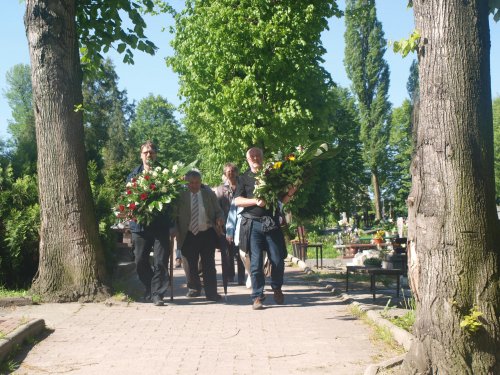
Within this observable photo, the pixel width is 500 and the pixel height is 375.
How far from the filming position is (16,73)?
245 ft


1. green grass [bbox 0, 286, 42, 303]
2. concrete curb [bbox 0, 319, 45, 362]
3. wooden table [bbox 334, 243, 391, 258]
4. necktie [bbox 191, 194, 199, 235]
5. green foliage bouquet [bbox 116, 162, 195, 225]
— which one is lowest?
concrete curb [bbox 0, 319, 45, 362]

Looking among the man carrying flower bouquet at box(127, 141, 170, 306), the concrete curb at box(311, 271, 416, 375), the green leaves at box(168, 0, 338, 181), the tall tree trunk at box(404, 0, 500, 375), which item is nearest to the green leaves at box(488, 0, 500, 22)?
the tall tree trunk at box(404, 0, 500, 375)

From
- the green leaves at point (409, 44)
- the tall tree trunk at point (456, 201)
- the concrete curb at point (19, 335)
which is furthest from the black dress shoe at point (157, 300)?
the green leaves at point (409, 44)

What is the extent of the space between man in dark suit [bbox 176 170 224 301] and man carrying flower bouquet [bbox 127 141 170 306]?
398 millimetres

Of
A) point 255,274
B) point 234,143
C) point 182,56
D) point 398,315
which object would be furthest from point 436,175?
point 182,56

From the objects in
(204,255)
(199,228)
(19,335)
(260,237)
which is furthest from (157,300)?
(19,335)

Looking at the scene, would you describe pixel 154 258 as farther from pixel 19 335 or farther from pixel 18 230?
pixel 19 335

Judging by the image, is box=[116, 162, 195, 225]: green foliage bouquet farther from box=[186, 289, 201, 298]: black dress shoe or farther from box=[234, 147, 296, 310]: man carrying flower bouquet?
box=[186, 289, 201, 298]: black dress shoe

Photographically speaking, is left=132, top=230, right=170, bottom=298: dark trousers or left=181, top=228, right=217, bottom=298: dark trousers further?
left=181, top=228, right=217, bottom=298: dark trousers

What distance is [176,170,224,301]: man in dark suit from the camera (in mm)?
10516

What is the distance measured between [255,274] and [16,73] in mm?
70993

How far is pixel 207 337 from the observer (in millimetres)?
7262

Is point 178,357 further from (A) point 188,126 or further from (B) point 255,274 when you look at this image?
(A) point 188,126

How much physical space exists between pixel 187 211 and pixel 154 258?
36.7 inches
